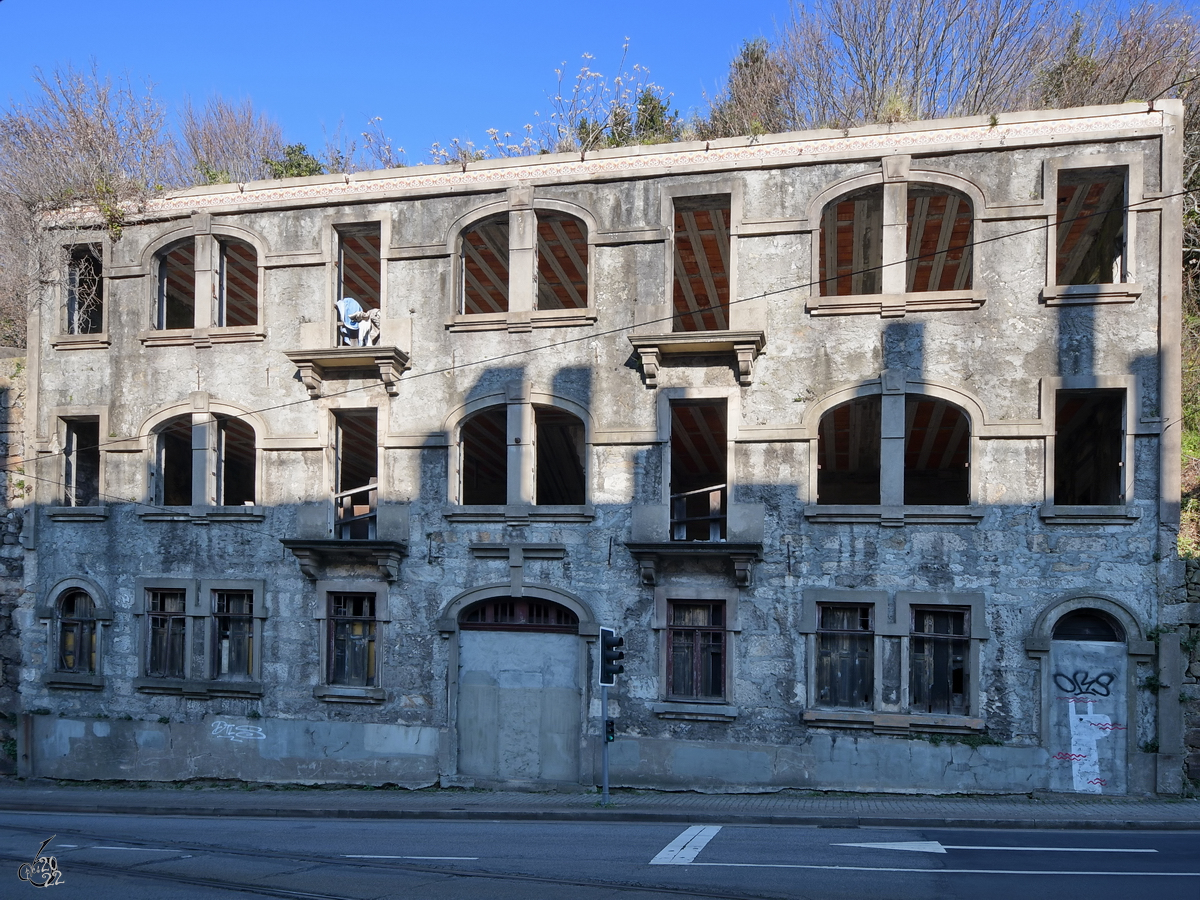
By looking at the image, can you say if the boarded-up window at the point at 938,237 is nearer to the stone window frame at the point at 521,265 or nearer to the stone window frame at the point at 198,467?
the stone window frame at the point at 521,265

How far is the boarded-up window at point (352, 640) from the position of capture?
17.3m

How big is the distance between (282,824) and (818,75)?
799 inches

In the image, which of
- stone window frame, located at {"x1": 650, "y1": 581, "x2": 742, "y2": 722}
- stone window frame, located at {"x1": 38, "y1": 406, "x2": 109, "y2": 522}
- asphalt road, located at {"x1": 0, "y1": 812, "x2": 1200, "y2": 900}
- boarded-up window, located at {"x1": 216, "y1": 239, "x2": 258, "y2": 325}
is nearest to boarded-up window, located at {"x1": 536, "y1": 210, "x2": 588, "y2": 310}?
stone window frame, located at {"x1": 650, "y1": 581, "x2": 742, "y2": 722}

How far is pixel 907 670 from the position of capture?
15.4 m

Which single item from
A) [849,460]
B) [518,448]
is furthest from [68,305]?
[849,460]

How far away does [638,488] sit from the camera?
16.3 metres

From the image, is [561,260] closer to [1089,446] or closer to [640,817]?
[1089,446]

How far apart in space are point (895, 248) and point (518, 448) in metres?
6.57

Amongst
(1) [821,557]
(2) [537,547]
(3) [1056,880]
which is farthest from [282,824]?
(3) [1056,880]

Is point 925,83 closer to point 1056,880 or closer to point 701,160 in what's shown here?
point 701,160

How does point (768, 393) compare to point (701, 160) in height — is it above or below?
below

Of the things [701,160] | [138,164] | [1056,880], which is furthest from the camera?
[138,164]

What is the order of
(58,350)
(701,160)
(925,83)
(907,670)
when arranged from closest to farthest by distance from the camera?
(907,670) < (701,160) < (58,350) < (925,83)

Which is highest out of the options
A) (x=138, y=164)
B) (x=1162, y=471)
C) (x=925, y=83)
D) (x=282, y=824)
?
(x=925, y=83)
